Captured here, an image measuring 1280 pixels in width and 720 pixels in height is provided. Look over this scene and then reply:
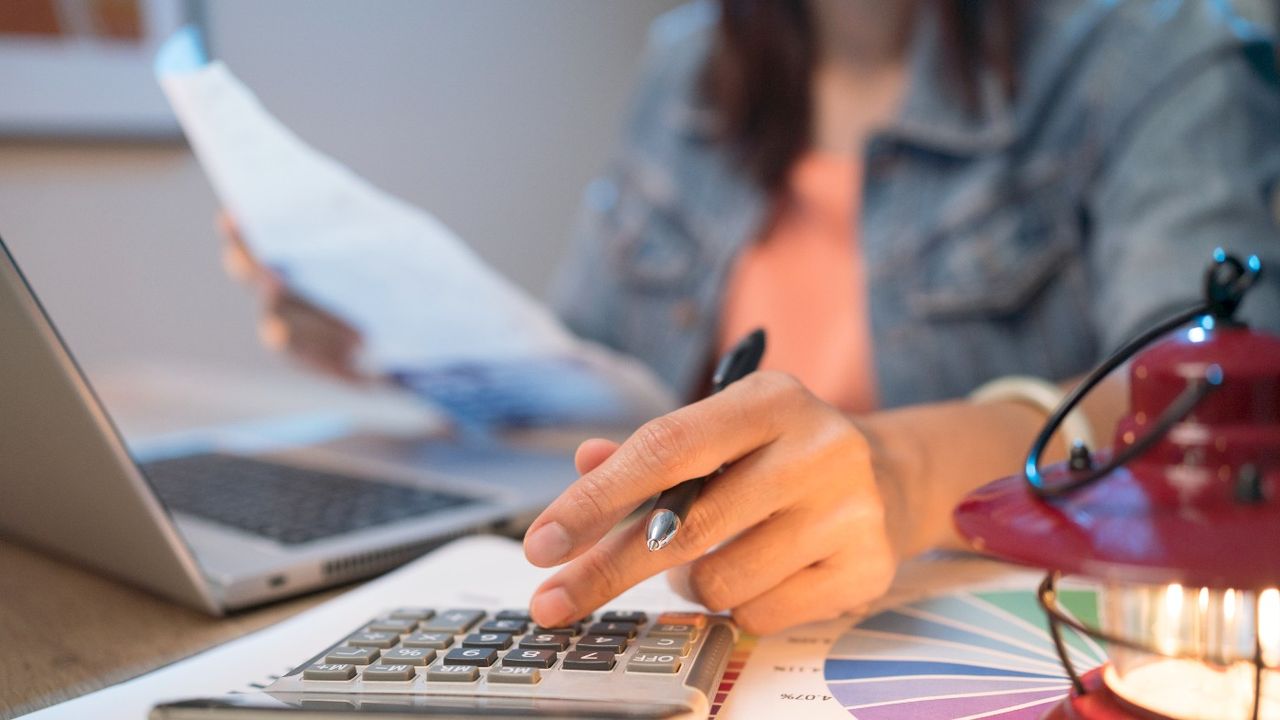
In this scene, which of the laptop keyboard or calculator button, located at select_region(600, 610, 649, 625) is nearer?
calculator button, located at select_region(600, 610, 649, 625)

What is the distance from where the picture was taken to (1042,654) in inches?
14.2

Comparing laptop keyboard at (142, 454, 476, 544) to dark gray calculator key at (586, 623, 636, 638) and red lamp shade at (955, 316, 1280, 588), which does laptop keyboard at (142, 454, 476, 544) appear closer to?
dark gray calculator key at (586, 623, 636, 638)

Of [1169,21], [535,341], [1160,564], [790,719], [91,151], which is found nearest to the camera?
[1160,564]

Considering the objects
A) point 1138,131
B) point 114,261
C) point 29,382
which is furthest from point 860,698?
point 114,261

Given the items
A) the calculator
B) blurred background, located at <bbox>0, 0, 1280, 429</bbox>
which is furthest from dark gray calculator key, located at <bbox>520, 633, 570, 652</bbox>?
blurred background, located at <bbox>0, 0, 1280, 429</bbox>

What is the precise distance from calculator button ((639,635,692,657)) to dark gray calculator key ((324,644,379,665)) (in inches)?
3.7

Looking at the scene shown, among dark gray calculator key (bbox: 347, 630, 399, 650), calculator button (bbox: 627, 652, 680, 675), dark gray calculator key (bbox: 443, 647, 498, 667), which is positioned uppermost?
calculator button (bbox: 627, 652, 680, 675)

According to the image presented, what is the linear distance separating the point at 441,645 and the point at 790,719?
0.41ft

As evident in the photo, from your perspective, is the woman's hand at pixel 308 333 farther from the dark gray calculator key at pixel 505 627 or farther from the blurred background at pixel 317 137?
the dark gray calculator key at pixel 505 627

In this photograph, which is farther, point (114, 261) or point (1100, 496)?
point (114, 261)

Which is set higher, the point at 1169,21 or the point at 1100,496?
the point at 1169,21

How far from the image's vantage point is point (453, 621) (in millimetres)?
372

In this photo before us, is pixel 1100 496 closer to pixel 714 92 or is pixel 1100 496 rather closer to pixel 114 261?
pixel 714 92

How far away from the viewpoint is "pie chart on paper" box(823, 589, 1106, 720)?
12.5 inches
